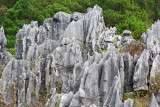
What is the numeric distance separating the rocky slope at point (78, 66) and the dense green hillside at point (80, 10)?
429cm

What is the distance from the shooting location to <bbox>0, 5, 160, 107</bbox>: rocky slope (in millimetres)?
10891

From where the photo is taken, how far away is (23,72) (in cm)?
1711

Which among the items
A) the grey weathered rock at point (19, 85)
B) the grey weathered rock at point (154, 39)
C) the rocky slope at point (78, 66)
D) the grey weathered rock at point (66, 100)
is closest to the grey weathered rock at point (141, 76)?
the rocky slope at point (78, 66)

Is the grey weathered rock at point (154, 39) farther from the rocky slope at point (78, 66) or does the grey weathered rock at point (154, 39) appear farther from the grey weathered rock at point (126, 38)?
the grey weathered rock at point (126, 38)

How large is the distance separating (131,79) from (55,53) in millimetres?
7128

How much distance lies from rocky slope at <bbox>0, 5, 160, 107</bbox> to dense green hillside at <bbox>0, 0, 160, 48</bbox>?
4287 mm

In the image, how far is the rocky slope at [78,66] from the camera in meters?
10.9

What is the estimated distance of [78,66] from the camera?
649 inches

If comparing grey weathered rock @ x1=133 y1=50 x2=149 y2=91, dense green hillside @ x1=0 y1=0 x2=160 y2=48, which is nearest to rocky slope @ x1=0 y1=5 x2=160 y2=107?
grey weathered rock @ x1=133 y1=50 x2=149 y2=91

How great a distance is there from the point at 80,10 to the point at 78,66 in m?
13.7

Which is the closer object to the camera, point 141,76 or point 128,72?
point 141,76

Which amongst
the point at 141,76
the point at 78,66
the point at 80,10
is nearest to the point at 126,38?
the point at 78,66

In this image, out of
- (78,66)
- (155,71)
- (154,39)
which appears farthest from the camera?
(154,39)

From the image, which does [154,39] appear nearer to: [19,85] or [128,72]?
[128,72]
